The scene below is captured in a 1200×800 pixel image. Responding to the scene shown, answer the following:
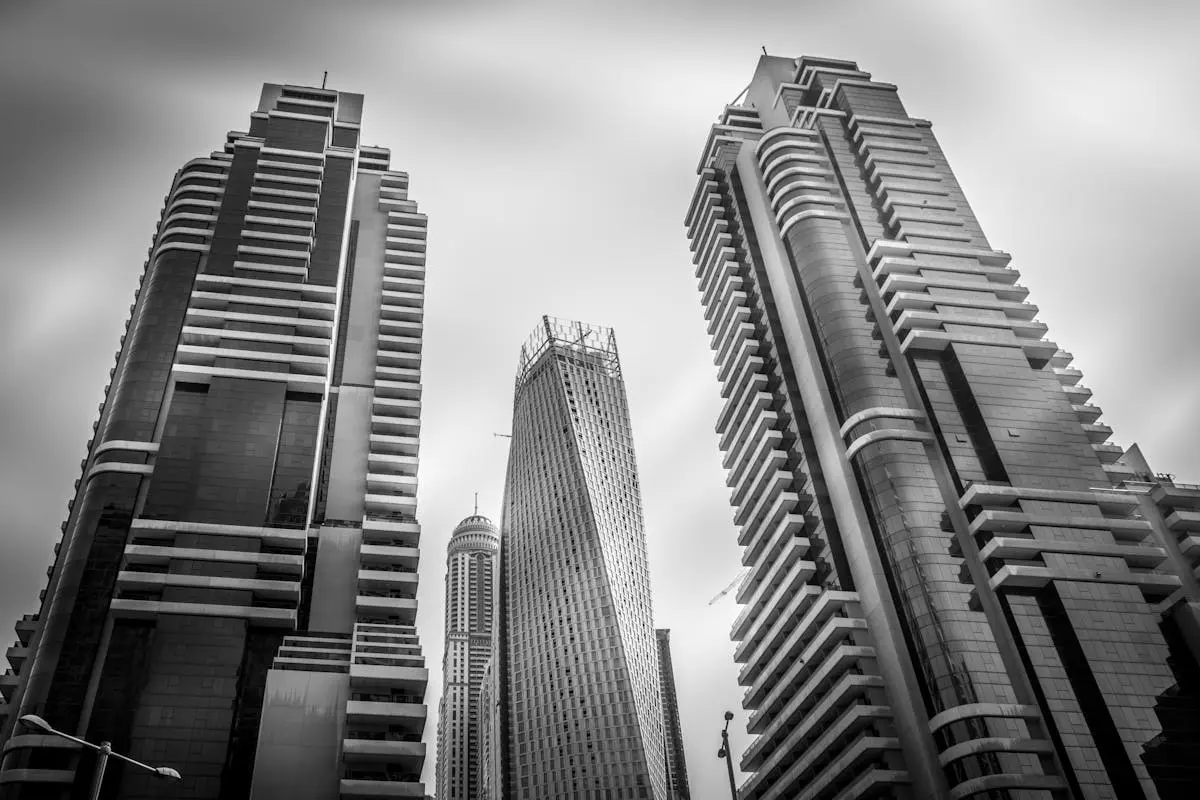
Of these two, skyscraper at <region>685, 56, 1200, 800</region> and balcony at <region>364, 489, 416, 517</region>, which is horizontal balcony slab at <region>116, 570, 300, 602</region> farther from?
skyscraper at <region>685, 56, 1200, 800</region>

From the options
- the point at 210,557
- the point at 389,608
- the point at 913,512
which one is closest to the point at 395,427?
the point at 389,608

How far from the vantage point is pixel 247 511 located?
96875mm

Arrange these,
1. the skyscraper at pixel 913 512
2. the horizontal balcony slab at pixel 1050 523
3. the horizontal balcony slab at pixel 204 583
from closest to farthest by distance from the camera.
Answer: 1. the skyscraper at pixel 913 512
2. the horizontal balcony slab at pixel 204 583
3. the horizontal balcony slab at pixel 1050 523

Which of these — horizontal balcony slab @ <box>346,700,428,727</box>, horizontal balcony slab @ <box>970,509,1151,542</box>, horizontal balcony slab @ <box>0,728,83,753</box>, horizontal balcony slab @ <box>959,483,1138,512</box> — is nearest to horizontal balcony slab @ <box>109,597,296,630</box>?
horizontal balcony slab @ <box>346,700,428,727</box>

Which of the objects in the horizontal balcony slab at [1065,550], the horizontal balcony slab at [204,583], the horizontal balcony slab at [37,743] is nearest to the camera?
the horizontal balcony slab at [37,743]

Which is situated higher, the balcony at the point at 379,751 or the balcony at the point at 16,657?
the balcony at the point at 16,657

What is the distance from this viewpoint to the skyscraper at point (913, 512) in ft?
285

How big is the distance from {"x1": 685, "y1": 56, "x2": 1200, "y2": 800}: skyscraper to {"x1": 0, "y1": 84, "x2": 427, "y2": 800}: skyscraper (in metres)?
40.9

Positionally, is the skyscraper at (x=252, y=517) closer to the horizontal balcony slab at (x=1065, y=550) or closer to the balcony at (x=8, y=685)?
the balcony at (x=8, y=685)

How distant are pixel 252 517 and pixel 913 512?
202 feet

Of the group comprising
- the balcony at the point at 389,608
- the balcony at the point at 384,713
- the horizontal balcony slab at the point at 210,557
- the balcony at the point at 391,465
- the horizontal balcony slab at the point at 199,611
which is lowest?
the balcony at the point at 384,713

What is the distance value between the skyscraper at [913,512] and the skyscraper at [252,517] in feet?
134

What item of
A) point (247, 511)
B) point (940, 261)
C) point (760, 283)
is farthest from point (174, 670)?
point (940, 261)

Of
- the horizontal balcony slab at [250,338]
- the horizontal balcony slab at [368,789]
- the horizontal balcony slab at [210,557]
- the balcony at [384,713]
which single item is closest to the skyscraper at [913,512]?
the balcony at [384,713]
